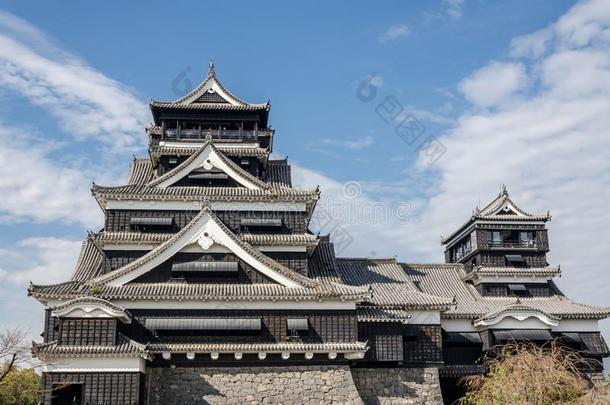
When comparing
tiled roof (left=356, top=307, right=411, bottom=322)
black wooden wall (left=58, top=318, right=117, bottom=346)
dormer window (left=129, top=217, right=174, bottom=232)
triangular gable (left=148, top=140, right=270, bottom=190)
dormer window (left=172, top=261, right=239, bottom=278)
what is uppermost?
triangular gable (left=148, top=140, right=270, bottom=190)

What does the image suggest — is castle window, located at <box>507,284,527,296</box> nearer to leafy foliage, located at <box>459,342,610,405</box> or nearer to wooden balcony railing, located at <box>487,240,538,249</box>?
wooden balcony railing, located at <box>487,240,538,249</box>

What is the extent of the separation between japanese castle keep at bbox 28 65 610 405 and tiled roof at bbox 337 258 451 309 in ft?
0.30

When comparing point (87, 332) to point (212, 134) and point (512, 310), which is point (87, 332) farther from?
point (512, 310)

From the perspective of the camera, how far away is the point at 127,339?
25.6m

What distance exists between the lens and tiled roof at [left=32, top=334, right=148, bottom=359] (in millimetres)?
24391

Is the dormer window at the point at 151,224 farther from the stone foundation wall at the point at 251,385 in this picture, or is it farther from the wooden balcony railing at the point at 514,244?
the wooden balcony railing at the point at 514,244

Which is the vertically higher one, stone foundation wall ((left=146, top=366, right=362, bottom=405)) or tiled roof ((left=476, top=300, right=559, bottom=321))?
tiled roof ((left=476, top=300, right=559, bottom=321))

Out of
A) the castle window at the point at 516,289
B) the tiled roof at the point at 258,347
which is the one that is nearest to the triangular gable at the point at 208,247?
the tiled roof at the point at 258,347

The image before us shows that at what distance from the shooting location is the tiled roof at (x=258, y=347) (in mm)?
26328

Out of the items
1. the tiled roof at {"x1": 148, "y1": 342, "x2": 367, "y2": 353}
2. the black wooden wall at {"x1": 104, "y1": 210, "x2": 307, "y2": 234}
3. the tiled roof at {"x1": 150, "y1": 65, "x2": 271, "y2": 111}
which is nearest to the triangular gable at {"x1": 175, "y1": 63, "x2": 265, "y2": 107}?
the tiled roof at {"x1": 150, "y1": 65, "x2": 271, "y2": 111}

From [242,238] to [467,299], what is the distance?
46.9 ft

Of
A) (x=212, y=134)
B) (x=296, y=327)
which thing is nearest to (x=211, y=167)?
(x=212, y=134)

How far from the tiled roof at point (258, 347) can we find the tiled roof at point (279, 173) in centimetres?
946

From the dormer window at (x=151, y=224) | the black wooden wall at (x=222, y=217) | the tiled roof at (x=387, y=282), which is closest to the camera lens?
the dormer window at (x=151, y=224)
